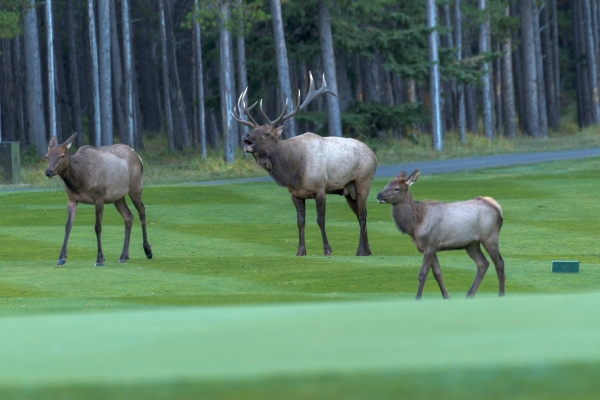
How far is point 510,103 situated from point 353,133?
1490 centimetres

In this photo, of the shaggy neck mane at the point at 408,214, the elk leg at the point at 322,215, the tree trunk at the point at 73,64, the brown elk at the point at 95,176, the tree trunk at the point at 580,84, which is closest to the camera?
the shaggy neck mane at the point at 408,214

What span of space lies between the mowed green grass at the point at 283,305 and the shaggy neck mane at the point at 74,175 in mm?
1212

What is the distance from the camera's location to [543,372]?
2842mm

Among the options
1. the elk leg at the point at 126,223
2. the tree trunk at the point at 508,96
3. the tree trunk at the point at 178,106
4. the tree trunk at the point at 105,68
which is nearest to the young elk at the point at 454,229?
the elk leg at the point at 126,223

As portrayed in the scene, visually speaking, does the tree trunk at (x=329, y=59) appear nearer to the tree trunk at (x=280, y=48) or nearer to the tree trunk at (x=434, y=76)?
the tree trunk at (x=280, y=48)

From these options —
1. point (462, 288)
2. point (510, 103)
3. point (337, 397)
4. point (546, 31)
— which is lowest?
point (462, 288)

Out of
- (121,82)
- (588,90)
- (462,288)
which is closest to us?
(462,288)

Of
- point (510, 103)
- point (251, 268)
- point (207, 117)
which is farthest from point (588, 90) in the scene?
point (251, 268)

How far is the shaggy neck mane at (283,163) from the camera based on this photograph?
16.4 m

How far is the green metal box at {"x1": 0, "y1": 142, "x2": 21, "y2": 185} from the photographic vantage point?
109 ft

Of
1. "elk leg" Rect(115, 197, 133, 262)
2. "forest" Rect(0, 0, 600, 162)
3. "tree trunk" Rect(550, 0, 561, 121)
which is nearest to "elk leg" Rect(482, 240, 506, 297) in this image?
"elk leg" Rect(115, 197, 133, 262)

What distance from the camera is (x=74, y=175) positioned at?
50.9ft

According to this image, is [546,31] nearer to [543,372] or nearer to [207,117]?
[207,117]

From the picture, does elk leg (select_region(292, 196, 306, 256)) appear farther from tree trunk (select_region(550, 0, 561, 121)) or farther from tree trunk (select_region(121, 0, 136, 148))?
tree trunk (select_region(550, 0, 561, 121))
